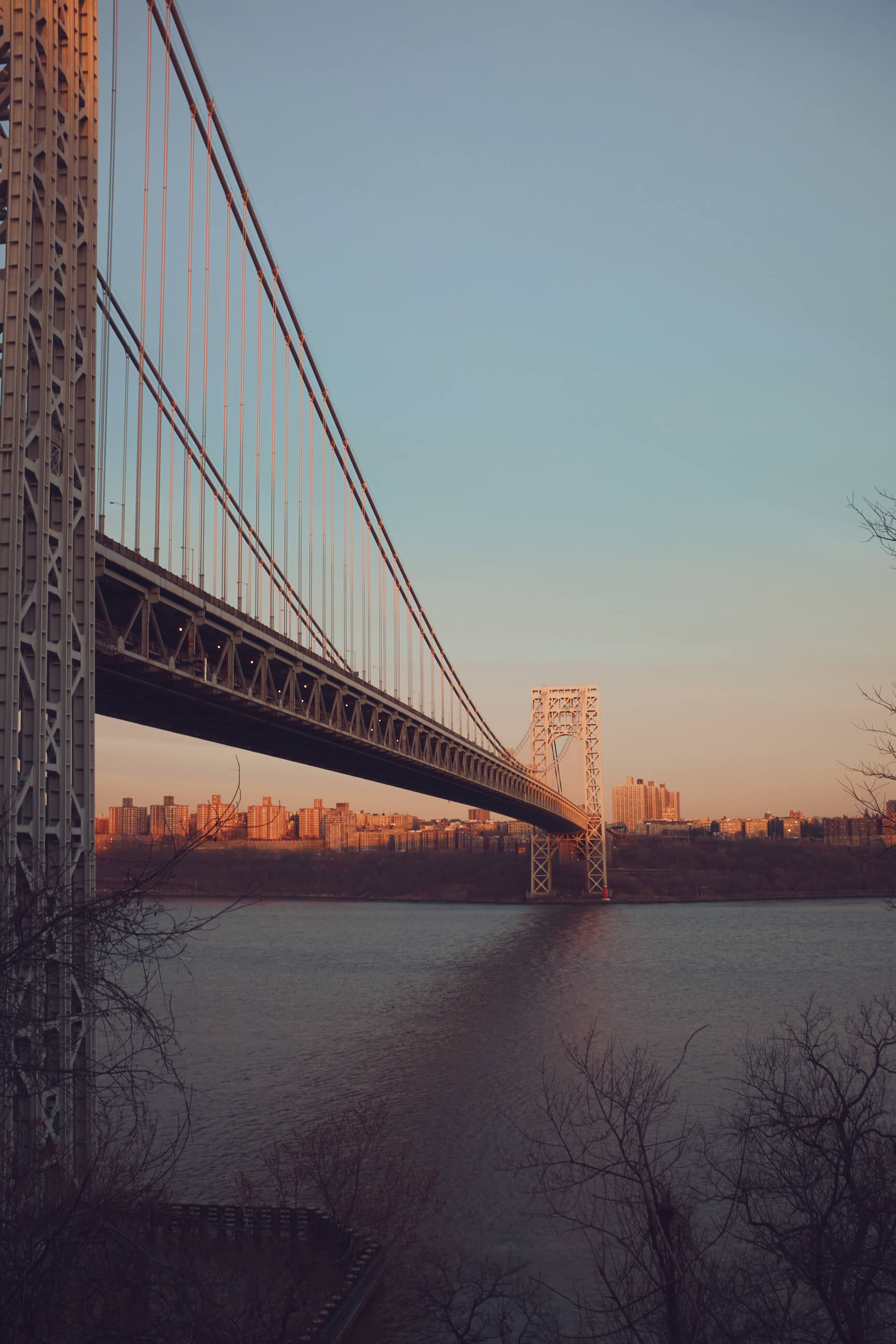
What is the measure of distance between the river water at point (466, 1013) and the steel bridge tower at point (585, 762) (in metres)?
A: 15.0

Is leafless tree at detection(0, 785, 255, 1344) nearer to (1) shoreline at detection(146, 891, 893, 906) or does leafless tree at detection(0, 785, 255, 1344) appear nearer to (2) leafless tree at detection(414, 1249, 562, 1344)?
(2) leafless tree at detection(414, 1249, 562, 1344)

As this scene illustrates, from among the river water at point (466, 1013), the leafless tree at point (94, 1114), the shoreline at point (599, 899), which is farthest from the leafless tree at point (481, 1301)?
the shoreline at point (599, 899)

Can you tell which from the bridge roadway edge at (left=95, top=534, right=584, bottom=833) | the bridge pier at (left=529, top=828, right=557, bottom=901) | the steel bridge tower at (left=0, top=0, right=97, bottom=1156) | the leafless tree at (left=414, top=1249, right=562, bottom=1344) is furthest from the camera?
the bridge pier at (left=529, top=828, right=557, bottom=901)

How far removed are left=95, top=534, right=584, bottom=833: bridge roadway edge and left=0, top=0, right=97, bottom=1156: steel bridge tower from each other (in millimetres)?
2020

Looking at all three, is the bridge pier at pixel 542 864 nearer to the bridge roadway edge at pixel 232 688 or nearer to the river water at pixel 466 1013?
the river water at pixel 466 1013

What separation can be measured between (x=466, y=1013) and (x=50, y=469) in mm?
20253

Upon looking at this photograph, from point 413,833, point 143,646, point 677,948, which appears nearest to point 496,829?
point 413,833

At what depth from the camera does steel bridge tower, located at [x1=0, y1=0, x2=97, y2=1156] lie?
984cm

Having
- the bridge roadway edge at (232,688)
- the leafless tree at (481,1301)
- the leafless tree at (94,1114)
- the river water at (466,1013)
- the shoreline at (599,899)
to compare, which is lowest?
the leafless tree at (481,1301)

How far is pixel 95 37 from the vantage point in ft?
38.0

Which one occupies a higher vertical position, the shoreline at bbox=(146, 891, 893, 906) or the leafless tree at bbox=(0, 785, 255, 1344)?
the leafless tree at bbox=(0, 785, 255, 1344)

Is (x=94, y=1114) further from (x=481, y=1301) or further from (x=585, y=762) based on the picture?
(x=585, y=762)

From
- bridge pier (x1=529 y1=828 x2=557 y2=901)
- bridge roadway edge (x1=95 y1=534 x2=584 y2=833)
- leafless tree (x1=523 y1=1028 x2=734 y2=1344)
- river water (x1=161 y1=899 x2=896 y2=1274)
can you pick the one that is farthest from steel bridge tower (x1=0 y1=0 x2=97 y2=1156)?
bridge pier (x1=529 y1=828 x2=557 y2=901)

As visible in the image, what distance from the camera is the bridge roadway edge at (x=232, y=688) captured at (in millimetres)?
14234
